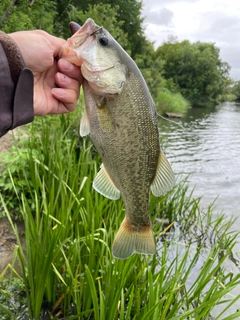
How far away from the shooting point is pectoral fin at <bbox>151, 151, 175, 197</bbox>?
2143 mm

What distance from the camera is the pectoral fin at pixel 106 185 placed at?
217cm

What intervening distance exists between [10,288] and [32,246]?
0.81m

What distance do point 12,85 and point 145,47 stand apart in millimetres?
40058

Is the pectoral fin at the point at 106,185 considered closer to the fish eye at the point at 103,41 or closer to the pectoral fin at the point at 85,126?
the pectoral fin at the point at 85,126

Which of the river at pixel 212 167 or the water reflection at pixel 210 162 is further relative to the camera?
the water reflection at pixel 210 162

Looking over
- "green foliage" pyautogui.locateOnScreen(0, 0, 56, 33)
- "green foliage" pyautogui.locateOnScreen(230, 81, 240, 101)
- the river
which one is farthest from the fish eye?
"green foliage" pyautogui.locateOnScreen(230, 81, 240, 101)

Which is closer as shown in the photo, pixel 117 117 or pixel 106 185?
pixel 117 117

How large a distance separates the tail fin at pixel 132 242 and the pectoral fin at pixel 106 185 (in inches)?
9.5

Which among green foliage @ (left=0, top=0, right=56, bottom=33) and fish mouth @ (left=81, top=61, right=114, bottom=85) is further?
green foliage @ (left=0, top=0, right=56, bottom=33)

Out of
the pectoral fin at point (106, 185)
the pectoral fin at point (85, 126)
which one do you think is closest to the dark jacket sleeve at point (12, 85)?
the pectoral fin at point (85, 126)

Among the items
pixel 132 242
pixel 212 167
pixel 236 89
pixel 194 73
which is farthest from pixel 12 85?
pixel 236 89

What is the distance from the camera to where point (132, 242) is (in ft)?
7.36

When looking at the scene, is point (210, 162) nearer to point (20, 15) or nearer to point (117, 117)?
point (20, 15)

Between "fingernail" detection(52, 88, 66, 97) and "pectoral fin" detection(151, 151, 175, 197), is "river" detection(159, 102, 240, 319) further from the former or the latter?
"fingernail" detection(52, 88, 66, 97)
